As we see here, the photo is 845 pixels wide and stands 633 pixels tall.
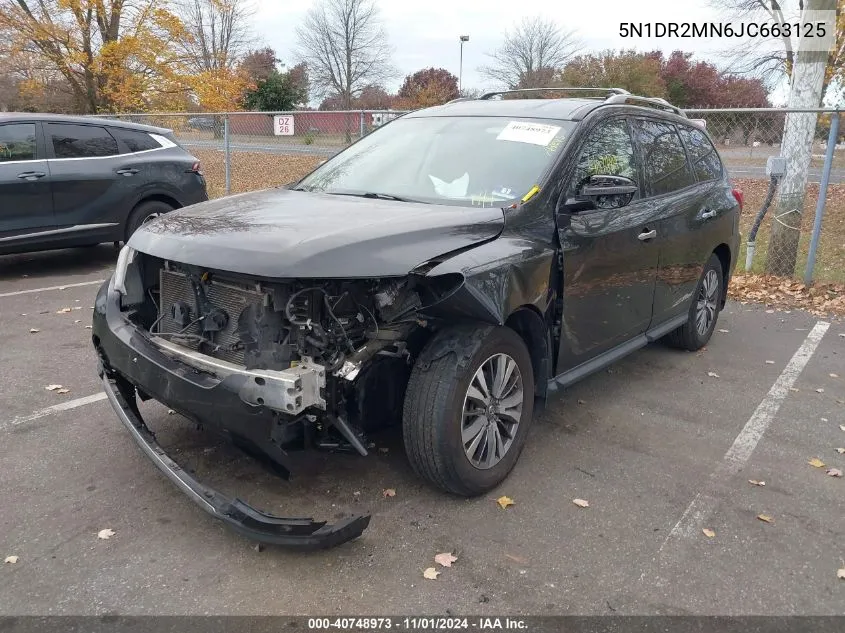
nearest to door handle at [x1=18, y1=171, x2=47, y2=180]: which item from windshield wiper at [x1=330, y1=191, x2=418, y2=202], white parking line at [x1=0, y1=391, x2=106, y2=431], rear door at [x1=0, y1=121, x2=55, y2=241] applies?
rear door at [x1=0, y1=121, x2=55, y2=241]

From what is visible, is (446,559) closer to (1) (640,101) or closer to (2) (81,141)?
(1) (640,101)

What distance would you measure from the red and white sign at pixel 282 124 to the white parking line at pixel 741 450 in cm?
946

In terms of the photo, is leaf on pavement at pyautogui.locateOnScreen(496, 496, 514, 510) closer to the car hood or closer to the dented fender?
the dented fender

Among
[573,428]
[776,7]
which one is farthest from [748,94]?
[573,428]

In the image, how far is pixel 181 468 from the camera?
2938mm

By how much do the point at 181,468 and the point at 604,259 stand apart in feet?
8.24

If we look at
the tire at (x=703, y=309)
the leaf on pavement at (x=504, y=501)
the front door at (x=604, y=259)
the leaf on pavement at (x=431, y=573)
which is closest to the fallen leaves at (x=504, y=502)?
the leaf on pavement at (x=504, y=501)

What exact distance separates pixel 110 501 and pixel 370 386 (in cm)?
138

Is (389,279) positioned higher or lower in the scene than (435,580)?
higher

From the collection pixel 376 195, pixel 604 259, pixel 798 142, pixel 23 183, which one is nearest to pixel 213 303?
pixel 376 195

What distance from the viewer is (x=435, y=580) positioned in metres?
2.73

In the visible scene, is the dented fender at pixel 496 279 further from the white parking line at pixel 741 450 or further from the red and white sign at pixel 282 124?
the red and white sign at pixel 282 124

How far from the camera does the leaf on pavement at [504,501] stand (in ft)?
10.8

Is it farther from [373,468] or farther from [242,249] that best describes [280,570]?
[242,249]
